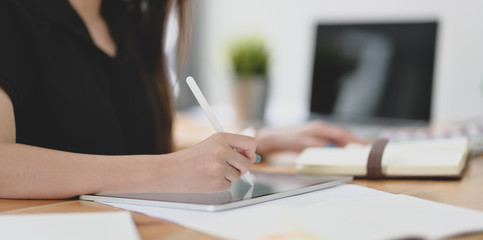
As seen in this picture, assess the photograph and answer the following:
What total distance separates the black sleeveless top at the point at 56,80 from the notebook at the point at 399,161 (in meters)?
0.35

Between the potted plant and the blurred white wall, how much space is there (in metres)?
0.07

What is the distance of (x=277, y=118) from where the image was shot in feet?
6.31

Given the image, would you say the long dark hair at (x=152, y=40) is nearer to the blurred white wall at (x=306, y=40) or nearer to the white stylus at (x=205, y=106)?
the white stylus at (x=205, y=106)

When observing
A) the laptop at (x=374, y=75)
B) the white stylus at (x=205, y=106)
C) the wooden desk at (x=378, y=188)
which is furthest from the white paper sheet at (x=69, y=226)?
the laptop at (x=374, y=75)

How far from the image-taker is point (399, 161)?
0.83 m

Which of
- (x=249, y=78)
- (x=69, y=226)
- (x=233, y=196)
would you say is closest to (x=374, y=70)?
(x=249, y=78)

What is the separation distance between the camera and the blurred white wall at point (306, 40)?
5.69 ft

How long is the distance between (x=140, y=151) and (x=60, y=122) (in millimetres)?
248

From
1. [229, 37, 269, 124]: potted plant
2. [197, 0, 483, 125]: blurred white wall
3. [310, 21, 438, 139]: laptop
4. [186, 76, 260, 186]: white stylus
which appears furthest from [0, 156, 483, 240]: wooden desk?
[229, 37, 269, 124]: potted plant

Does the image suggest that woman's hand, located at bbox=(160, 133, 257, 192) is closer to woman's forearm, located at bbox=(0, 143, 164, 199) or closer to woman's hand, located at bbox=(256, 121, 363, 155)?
woman's forearm, located at bbox=(0, 143, 164, 199)

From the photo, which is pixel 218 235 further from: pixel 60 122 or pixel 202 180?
pixel 60 122

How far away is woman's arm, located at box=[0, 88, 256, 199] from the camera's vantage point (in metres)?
0.65

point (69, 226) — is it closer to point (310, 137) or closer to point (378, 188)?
point (378, 188)

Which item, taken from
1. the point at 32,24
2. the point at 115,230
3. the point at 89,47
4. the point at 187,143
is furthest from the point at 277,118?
the point at 115,230
